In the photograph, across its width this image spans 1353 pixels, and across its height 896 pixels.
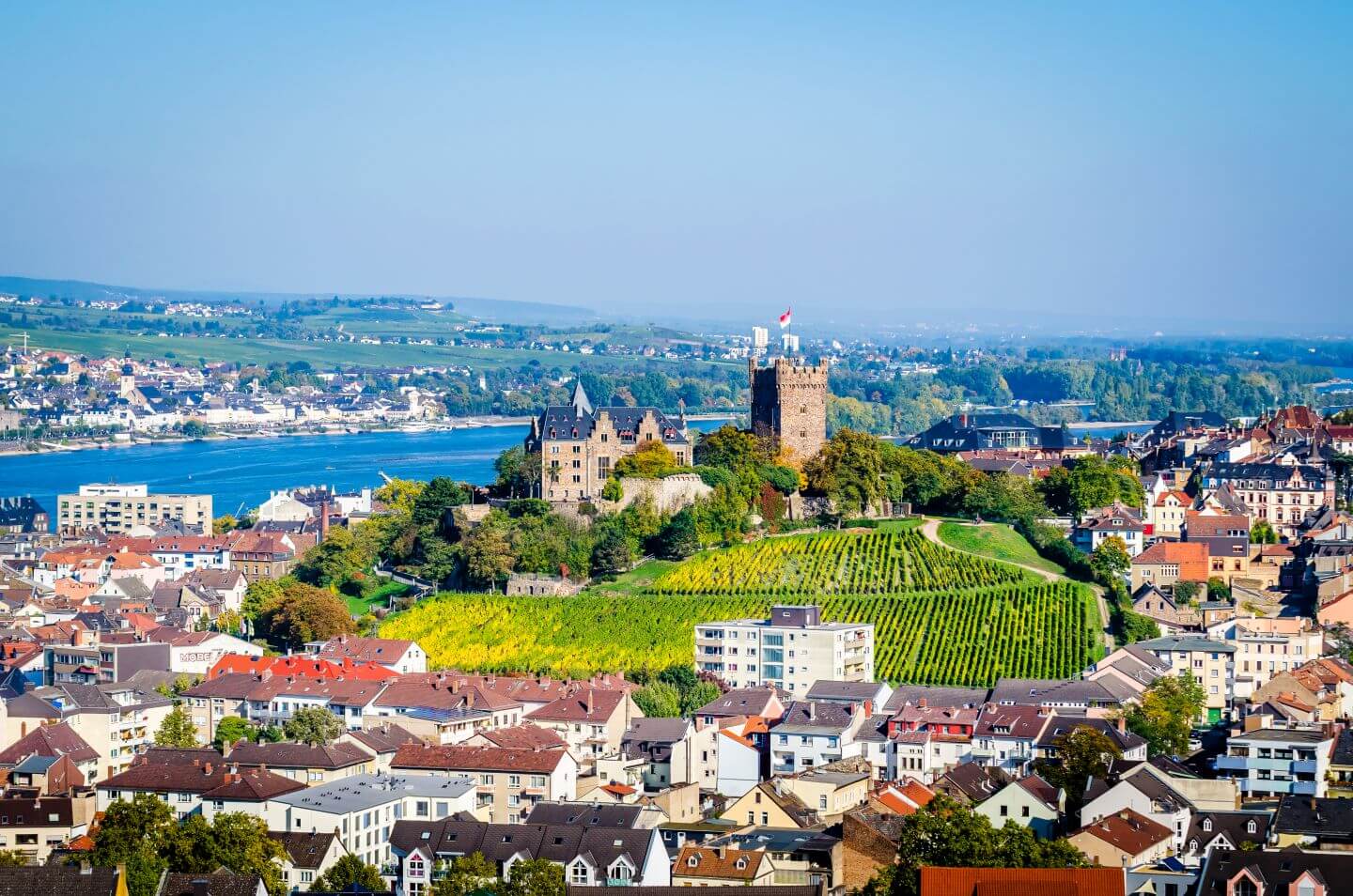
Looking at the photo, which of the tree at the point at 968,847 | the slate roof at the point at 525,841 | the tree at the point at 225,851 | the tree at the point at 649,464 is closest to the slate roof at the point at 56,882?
the tree at the point at 225,851

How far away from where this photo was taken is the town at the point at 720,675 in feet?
81.4

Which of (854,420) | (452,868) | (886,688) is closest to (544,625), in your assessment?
(886,688)

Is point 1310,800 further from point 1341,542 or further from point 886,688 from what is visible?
point 1341,542

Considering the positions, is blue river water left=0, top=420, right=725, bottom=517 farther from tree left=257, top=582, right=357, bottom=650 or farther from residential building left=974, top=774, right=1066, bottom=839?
residential building left=974, top=774, right=1066, bottom=839

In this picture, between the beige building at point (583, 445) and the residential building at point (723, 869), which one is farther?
the beige building at point (583, 445)

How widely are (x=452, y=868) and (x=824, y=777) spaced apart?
6375 millimetres

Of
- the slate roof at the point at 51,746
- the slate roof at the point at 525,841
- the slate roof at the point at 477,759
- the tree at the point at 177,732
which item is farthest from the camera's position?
the tree at the point at 177,732

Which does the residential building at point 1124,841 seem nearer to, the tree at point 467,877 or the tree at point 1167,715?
the tree at point 1167,715

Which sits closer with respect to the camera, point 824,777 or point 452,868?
point 452,868

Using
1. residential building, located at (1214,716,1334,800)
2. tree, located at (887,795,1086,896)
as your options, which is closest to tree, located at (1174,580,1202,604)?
residential building, located at (1214,716,1334,800)

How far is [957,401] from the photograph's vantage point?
131500 mm

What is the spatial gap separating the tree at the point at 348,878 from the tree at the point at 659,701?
1003 centimetres

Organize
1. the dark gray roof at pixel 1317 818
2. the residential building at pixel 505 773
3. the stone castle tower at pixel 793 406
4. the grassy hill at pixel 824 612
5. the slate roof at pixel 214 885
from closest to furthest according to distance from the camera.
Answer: the slate roof at pixel 214 885
the dark gray roof at pixel 1317 818
the residential building at pixel 505 773
the grassy hill at pixel 824 612
the stone castle tower at pixel 793 406

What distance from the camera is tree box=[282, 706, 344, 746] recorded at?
32938mm
